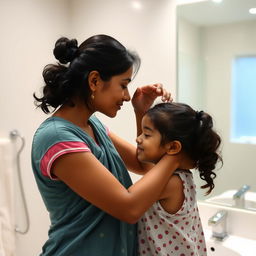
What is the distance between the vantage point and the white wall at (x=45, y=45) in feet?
5.42

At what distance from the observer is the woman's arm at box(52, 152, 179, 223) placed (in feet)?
2.57

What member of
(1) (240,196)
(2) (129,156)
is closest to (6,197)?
(2) (129,156)

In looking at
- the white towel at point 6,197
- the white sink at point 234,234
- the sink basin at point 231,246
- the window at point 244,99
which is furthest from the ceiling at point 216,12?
the white towel at point 6,197

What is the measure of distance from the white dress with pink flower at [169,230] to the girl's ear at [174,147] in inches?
2.8

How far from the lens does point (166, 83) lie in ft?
5.43

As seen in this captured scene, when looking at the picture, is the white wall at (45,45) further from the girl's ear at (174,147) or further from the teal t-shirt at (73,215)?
the teal t-shirt at (73,215)

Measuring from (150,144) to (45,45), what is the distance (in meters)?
1.22

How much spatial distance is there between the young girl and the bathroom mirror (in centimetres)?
64

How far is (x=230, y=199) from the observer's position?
158 cm

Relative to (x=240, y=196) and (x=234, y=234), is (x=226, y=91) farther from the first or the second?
(x=234, y=234)

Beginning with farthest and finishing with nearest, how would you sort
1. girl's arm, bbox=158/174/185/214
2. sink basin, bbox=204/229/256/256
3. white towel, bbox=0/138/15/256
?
white towel, bbox=0/138/15/256
sink basin, bbox=204/229/256/256
girl's arm, bbox=158/174/185/214

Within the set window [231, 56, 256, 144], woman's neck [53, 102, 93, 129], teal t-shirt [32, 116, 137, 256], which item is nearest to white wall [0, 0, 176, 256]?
window [231, 56, 256, 144]

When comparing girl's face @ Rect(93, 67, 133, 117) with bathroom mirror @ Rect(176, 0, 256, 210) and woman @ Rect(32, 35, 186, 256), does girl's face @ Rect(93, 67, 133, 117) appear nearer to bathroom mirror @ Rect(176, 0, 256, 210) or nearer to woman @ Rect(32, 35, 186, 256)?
woman @ Rect(32, 35, 186, 256)

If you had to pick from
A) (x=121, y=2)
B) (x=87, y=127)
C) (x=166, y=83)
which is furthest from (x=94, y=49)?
(x=121, y=2)
